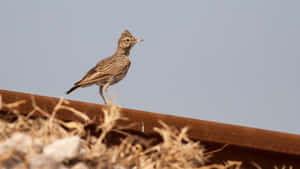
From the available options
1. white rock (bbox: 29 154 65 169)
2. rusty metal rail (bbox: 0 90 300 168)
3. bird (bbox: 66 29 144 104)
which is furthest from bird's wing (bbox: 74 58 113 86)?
white rock (bbox: 29 154 65 169)

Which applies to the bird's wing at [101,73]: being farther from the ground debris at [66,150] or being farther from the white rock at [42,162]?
the white rock at [42,162]

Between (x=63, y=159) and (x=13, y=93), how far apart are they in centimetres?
110

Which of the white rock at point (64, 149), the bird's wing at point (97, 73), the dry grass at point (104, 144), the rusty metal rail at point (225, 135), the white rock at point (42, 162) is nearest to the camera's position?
the white rock at point (42, 162)

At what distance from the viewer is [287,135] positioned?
470 cm

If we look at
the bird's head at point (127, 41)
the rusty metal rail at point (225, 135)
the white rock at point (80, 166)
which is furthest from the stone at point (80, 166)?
the bird's head at point (127, 41)

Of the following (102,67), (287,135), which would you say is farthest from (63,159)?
(102,67)

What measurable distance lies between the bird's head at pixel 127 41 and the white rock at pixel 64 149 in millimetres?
6133

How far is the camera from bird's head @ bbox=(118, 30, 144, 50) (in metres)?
9.23

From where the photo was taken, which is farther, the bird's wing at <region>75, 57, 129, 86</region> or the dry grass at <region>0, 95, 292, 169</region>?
the bird's wing at <region>75, 57, 129, 86</region>

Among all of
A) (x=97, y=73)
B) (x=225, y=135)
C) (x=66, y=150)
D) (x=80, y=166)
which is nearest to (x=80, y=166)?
(x=80, y=166)

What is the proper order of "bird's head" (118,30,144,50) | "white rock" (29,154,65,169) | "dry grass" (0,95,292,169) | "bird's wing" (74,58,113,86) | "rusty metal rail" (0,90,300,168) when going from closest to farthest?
1. "white rock" (29,154,65,169)
2. "dry grass" (0,95,292,169)
3. "rusty metal rail" (0,90,300,168)
4. "bird's wing" (74,58,113,86)
5. "bird's head" (118,30,144,50)

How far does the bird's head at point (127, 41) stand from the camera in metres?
9.23

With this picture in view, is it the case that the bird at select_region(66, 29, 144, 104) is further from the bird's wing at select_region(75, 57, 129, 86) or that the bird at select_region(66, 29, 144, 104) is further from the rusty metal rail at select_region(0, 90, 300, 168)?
the rusty metal rail at select_region(0, 90, 300, 168)

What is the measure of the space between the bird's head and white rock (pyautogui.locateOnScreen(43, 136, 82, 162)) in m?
6.13
